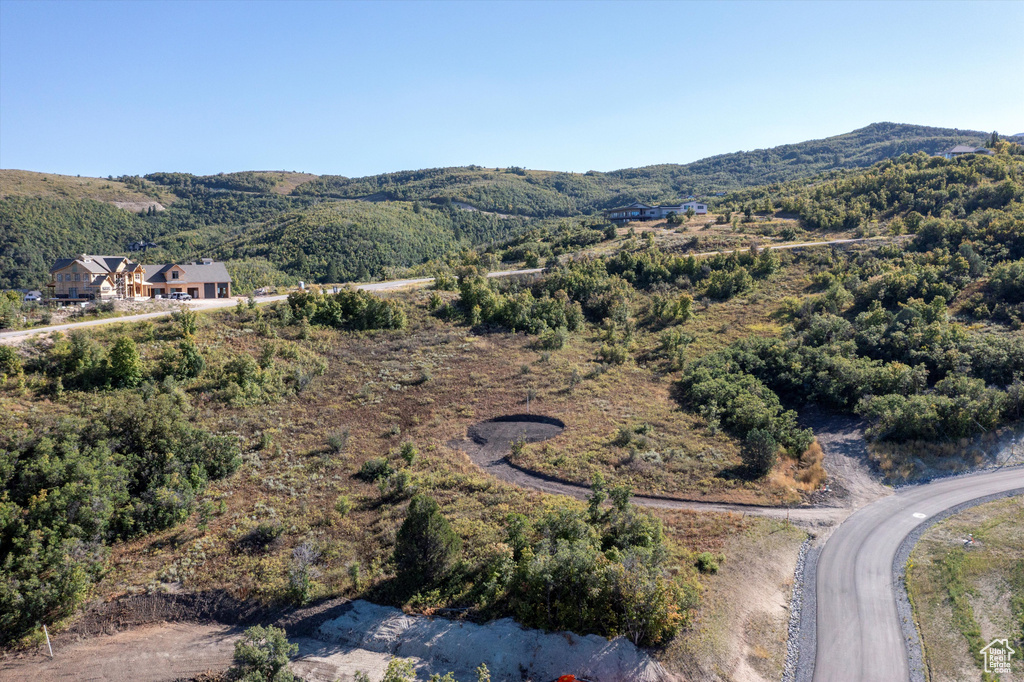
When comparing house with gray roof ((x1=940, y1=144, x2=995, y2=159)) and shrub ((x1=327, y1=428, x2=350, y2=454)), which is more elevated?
house with gray roof ((x1=940, y1=144, x2=995, y2=159))

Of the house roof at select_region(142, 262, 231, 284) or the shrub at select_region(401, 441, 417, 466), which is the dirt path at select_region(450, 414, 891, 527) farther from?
the house roof at select_region(142, 262, 231, 284)

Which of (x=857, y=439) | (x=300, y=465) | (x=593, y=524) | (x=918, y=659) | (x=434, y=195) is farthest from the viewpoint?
(x=434, y=195)

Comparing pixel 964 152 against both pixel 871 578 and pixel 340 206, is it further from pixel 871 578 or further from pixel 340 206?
pixel 340 206

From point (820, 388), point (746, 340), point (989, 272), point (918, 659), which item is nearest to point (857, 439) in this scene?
point (820, 388)

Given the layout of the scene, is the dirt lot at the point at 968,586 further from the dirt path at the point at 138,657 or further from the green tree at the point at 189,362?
the green tree at the point at 189,362

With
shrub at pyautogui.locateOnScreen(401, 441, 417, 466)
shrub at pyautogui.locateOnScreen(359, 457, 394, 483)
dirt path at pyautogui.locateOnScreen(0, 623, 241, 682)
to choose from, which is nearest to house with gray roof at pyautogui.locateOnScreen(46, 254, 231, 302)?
shrub at pyautogui.locateOnScreen(359, 457, 394, 483)

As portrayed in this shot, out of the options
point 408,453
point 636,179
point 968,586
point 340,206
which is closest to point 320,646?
point 408,453

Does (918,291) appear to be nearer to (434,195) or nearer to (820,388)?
(820,388)
